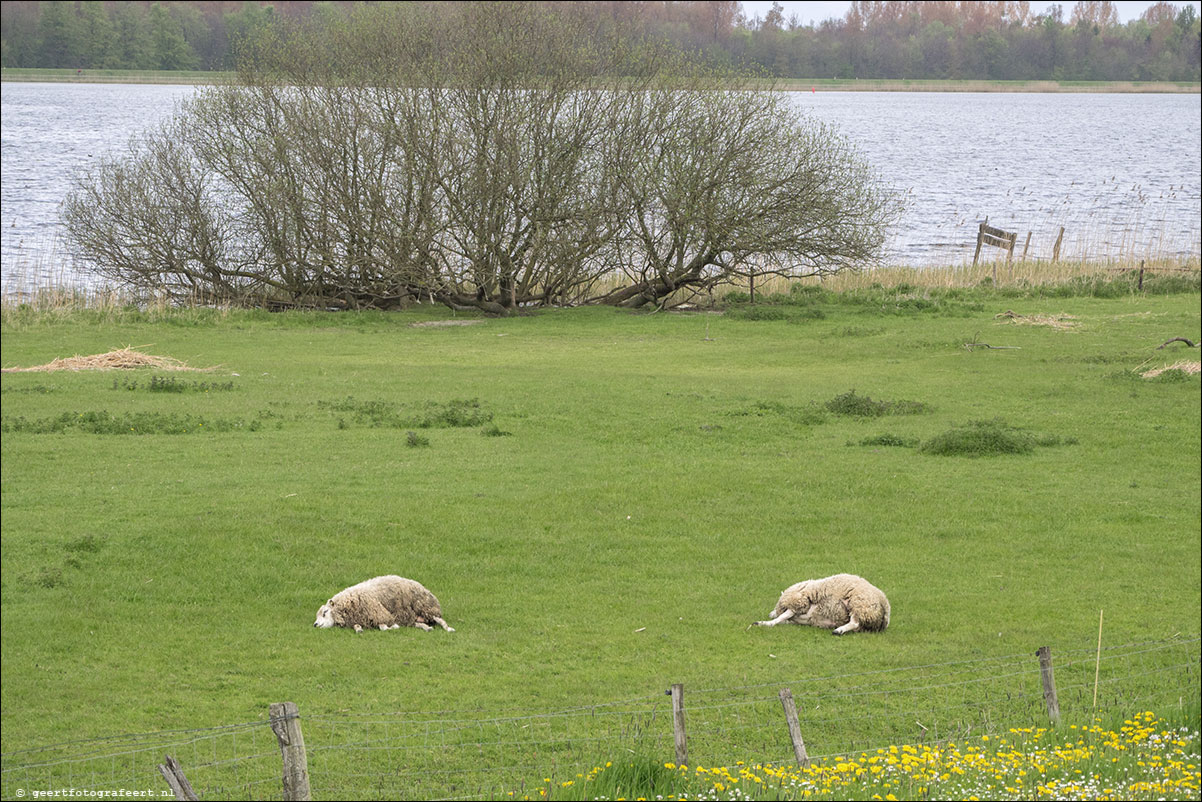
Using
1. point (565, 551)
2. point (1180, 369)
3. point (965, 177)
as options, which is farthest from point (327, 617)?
point (965, 177)

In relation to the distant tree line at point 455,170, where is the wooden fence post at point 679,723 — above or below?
below

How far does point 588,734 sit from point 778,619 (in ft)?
14.3

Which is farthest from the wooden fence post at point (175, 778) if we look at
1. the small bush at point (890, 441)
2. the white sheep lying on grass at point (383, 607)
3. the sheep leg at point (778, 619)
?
the small bush at point (890, 441)

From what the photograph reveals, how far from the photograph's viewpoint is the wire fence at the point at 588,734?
1083 centimetres

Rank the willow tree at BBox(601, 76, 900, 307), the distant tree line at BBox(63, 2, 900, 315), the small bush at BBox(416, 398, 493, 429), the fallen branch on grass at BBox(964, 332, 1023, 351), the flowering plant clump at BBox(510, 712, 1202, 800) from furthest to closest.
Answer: the willow tree at BBox(601, 76, 900, 307)
the distant tree line at BBox(63, 2, 900, 315)
the fallen branch on grass at BBox(964, 332, 1023, 351)
the small bush at BBox(416, 398, 493, 429)
the flowering plant clump at BBox(510, 712, 1202, 800)

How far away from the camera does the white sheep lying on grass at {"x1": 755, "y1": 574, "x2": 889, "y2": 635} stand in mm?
15367

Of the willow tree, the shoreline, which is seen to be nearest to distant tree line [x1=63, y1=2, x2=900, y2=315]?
the willow tree

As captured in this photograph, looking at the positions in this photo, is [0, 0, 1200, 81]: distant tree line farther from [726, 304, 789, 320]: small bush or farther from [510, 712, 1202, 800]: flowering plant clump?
[510, 712, 1202, 800]: flowering plant clump

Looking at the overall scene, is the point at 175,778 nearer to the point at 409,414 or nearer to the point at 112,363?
the point at 409,414

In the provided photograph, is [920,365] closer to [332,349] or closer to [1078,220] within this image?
[332,349]

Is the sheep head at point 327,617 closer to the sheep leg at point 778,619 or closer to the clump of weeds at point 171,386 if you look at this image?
the sheep leg at point 778,619

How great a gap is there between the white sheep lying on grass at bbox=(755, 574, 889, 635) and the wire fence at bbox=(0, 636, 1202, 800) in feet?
4.50

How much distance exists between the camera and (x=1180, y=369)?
3194 cm

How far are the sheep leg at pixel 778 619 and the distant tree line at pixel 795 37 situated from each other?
3518 centimetres
